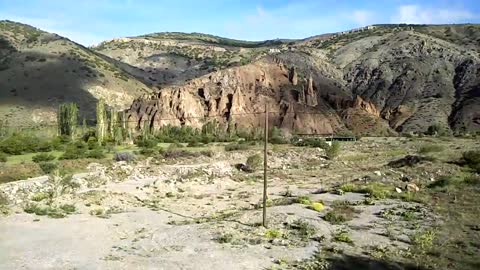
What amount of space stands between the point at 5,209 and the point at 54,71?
9140 cm

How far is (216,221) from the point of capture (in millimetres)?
26891

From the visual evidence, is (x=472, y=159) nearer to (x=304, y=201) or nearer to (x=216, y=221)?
(x=304, y=201)

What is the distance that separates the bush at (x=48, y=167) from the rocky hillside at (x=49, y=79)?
48.4m

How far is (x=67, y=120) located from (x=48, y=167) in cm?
2510

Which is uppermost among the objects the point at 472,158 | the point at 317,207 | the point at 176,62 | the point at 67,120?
the point at 176,62

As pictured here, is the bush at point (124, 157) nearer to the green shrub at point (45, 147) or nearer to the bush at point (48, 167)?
the bush at point (48, 167)

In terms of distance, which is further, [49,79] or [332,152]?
[49,79]

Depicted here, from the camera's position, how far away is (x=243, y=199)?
36.1 metres

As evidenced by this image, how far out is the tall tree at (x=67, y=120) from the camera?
218 ft

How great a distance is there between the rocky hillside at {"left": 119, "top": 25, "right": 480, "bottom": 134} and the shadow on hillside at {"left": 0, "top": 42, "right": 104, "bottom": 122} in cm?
1438

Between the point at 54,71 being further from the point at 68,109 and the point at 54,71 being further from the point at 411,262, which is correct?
the point at 411,262

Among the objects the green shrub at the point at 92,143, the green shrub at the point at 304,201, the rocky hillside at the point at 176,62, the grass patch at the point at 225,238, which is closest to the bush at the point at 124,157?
the green shrub at the point at 92,143

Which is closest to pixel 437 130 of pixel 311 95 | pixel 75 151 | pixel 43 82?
pixel 311 95

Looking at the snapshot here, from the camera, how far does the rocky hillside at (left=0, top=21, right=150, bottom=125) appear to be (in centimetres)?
9669
